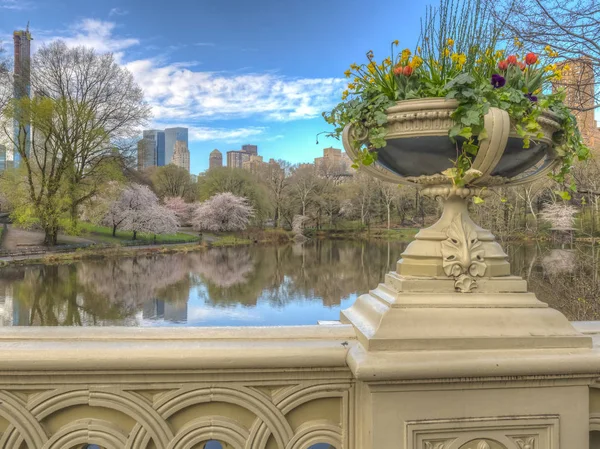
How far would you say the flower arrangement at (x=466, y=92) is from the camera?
1.28m

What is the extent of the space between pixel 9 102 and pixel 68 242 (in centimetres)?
795

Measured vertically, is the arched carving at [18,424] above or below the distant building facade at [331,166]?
below

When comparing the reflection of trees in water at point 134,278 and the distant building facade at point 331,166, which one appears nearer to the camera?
the reflection of trees in water at point 134,278

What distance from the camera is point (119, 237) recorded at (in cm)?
2862

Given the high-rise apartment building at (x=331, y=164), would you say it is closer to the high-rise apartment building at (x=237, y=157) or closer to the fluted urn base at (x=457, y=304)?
the high-rise apartment building at (x=237, y=157)

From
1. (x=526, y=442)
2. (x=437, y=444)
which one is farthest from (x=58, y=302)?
(x=526, y=442)

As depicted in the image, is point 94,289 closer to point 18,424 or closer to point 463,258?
point 18,424

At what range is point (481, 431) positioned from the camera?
1.21 metres

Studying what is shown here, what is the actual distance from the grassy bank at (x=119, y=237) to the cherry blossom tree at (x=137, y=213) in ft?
1.56

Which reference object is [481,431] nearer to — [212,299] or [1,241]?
[212,299]

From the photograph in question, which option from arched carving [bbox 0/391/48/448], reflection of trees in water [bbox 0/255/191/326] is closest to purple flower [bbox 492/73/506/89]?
arched carving [bbox 0/391/48/448]

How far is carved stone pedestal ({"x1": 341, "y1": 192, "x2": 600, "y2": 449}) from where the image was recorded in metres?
1.17

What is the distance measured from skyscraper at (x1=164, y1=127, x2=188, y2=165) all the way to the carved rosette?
73.0 meters

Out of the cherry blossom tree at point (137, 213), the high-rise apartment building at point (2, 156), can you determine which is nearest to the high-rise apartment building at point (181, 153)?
the cherry blossom tree at point (137, 213)
